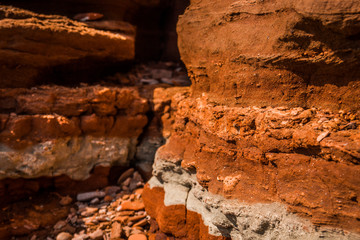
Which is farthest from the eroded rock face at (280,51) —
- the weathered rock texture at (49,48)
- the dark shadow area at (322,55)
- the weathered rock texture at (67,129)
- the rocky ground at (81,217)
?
the rocky ground at (81,217)

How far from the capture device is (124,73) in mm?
4012

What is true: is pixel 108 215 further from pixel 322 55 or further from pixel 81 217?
pixel 322 55

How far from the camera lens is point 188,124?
246cm

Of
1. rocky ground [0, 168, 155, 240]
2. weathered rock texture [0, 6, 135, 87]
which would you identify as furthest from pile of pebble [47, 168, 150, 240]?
weathered rock texture [0, 6, 135, 87]

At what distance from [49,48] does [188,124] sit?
2.07 m

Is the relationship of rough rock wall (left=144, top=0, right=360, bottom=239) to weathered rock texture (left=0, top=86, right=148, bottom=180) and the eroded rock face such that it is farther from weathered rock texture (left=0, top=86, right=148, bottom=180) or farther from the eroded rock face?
weathered rock texture (left=0, top=86, right=148, bottom=180)

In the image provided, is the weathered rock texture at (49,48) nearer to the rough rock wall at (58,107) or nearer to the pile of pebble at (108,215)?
the rough rock wall at (58,107)

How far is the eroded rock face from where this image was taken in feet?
4.66

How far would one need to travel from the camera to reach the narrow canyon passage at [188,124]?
57.1 inches

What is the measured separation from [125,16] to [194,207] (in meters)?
3.41

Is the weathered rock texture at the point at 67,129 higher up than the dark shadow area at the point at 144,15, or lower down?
lower down

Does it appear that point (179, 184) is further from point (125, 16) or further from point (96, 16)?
point (125, 16)

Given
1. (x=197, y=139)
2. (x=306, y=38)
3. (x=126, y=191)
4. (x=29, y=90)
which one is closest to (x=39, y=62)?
(x=29, y=90)

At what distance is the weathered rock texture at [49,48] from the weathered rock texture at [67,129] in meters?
0.25
